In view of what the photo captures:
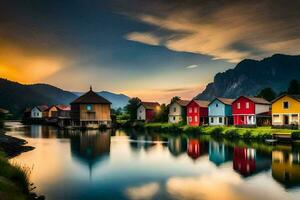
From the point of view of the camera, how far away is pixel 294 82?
88.1 m

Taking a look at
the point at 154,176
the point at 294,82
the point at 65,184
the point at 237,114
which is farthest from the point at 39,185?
the point at 294,82

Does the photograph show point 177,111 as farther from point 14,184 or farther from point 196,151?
point 14,184

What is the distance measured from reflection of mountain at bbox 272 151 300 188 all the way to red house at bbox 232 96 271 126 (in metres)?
29.2

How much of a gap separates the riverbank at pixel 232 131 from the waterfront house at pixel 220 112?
7172 millimetres

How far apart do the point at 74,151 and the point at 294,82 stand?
68286mm

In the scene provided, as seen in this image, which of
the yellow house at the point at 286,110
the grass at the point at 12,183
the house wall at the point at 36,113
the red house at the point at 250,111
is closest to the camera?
the grass at the point at 12,183

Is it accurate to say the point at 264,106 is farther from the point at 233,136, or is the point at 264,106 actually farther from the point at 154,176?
the point at 154,176

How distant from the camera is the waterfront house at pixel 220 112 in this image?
7438cm

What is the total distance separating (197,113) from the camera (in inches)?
3127

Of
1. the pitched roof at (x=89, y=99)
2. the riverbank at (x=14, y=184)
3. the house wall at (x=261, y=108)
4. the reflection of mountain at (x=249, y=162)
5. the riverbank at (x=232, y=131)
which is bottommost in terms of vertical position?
the reflection of mountain at (x=249, y=162)

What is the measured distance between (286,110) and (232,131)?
36.2ft

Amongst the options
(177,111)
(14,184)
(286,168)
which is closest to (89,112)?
(177,111)

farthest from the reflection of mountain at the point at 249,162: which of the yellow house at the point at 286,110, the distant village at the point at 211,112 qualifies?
the yellow house at the point at 286,110

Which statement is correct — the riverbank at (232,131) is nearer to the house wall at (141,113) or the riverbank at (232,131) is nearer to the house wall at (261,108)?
the house wall at (261,108)
